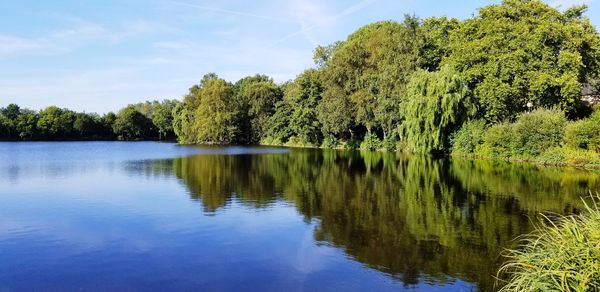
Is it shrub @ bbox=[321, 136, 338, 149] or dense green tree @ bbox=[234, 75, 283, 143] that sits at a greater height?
dense green tree @ bbox=[234, 75, 283, 143]

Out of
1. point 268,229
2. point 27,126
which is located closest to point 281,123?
point 27,126

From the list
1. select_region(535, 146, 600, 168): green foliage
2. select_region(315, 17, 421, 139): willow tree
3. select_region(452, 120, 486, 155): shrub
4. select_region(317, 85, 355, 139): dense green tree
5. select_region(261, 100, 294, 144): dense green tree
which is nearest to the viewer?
select_region(535, 146, 600, 168): green foliage

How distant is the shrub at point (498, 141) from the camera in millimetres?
42031

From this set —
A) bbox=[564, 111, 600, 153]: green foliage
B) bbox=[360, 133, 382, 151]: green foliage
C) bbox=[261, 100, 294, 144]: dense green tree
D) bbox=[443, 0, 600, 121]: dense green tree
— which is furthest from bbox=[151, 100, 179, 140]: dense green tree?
bbox=[564, 111, 600, 153]: green foliage

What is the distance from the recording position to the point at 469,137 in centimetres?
4688

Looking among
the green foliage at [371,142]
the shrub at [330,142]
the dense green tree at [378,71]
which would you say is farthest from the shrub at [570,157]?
the shrub at [330,142]

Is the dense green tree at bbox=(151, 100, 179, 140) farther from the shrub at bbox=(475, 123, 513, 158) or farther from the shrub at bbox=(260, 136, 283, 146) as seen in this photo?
the shrub at bbox=(475, 123, 513, 158)

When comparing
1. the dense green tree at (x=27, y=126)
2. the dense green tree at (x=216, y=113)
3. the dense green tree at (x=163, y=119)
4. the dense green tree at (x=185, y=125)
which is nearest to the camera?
the dense green tree at (x=216, y=113)

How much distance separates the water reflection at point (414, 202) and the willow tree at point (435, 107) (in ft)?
31.4

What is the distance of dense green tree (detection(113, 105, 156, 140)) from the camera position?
117m

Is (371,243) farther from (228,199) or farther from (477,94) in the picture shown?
(477,94)

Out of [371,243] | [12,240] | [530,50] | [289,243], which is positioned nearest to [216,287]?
[289,243]

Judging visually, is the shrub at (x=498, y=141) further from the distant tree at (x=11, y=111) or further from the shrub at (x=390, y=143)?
the distant tree at (x=11, y=111)

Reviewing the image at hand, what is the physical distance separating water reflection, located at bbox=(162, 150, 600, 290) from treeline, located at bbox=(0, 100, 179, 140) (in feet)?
275
